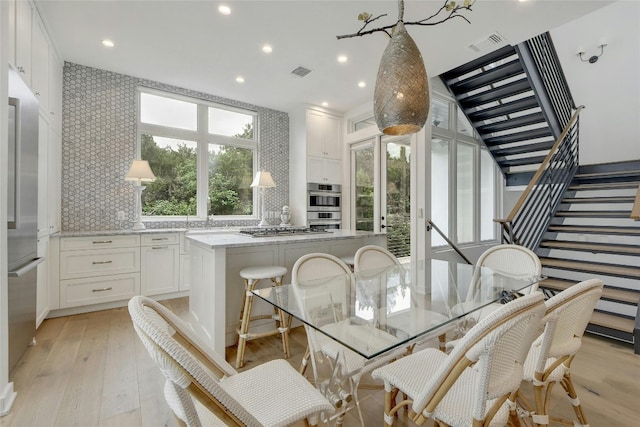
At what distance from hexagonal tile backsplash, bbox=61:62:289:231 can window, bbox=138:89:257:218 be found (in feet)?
0.66

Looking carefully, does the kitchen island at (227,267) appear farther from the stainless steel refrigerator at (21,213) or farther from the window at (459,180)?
the window at (459,180)

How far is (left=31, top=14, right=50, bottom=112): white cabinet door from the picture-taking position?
2.55 m

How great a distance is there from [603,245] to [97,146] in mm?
6433

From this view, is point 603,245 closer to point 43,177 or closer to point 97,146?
point 43,177

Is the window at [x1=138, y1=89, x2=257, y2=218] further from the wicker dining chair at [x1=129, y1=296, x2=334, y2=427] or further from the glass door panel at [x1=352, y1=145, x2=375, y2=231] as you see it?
the wicker dining chair at [x1=129, y1=296, x2=334, y2=427]

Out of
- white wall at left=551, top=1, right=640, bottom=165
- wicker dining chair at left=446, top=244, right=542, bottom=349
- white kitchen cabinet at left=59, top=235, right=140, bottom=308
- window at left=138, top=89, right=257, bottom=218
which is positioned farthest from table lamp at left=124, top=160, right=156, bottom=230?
white wall at left=551, top=1, right=640, bottom=165

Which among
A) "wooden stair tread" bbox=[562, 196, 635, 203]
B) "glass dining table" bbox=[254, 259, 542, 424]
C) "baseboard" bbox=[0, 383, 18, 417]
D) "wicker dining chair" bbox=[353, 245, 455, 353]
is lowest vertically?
"baseboard" bbox=[0, 383, 18, 417]

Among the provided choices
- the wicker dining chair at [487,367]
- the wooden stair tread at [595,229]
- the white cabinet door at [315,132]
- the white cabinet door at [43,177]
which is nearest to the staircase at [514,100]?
the wooden stair tread at [595,229]

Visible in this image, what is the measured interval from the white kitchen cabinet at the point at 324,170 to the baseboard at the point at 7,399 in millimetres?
3893

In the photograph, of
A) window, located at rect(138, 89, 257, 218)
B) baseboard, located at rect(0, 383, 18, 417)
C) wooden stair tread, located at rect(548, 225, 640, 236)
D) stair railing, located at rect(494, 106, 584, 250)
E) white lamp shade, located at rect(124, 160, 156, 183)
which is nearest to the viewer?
baseboard, located at rect(0, 383, 18, 417)

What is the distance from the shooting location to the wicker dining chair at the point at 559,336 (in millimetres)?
1127

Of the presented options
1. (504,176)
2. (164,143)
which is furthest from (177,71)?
(504,176)

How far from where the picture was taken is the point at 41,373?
6.61ft

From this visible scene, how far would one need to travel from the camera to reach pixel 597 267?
10.5 feet
